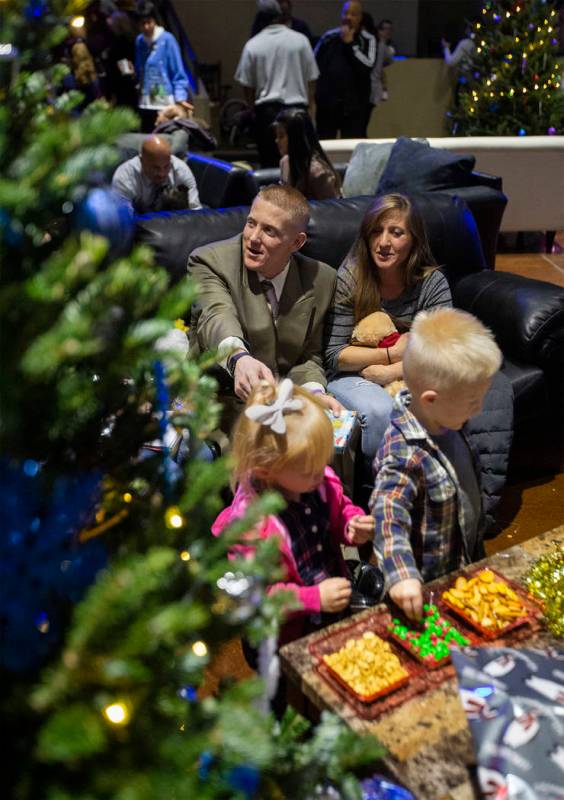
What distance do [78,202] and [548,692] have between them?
3.34 ft

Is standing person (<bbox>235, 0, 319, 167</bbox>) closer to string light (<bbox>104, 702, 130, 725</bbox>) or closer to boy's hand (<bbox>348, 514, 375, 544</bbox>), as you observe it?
boy's hand (<bbox>348, 514, 375, 544</bbox>)

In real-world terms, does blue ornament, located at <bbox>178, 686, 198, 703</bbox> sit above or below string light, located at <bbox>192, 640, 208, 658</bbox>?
below

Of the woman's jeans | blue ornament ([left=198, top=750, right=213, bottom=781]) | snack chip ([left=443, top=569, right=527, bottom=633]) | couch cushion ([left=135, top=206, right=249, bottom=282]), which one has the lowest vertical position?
the woman's jeans

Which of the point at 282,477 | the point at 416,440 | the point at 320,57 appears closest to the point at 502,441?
the point at 416,440

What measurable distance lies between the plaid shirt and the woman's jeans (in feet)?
2.76

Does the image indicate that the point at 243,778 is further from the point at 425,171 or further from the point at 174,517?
the point at 425,171

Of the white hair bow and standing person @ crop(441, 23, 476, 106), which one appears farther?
standing person @ crop(441, 23, 476, 106)

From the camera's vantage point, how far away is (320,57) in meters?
6.69

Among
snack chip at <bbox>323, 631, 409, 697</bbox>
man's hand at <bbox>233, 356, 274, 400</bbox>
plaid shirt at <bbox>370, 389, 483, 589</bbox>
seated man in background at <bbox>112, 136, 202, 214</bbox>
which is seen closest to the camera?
snack chip at <bbox>323, 631, 409, 697</bbox>

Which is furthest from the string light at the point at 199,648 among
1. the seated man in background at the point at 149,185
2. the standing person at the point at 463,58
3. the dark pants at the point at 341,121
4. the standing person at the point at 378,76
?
the standing person at the point at 463,58

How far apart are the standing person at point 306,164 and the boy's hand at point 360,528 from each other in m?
2.66

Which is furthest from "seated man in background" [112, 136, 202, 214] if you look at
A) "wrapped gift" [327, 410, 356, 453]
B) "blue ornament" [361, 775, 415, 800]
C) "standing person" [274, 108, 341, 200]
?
"blue ornament" [361, 775, 415, 800]

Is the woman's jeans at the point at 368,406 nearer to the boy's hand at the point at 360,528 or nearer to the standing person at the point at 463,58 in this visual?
the boy's hand at the point at 360,528

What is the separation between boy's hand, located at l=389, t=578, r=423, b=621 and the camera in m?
1.41
